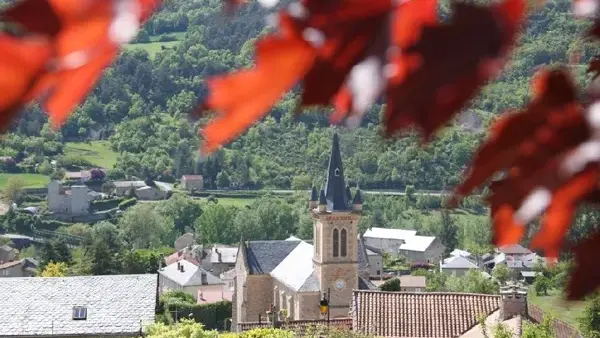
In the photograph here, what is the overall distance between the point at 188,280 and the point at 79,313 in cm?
2302

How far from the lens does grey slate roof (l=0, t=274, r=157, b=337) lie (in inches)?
693

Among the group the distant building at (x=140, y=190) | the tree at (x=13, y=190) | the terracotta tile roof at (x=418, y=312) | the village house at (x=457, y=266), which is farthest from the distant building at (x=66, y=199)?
the terracotta tile roof at (x=418, y=312)

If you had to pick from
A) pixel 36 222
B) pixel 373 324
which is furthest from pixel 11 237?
pixel 373 324

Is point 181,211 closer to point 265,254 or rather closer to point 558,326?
point 265,254

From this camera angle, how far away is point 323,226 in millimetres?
28172

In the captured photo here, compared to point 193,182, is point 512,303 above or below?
below

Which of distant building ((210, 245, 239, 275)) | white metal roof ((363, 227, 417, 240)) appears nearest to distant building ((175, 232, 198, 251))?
distant building ((210, 245, 239, 275))

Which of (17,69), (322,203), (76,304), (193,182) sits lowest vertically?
(17,69)

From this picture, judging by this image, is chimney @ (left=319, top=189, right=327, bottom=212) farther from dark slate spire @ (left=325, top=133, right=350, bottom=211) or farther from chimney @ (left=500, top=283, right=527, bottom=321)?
chimney @ (left=500, top=283, right=527, bottom=321)

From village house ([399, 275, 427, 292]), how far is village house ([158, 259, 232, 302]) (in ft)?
23.6

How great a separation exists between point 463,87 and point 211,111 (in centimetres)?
14

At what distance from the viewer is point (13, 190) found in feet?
200

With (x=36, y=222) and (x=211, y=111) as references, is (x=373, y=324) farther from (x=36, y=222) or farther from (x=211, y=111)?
(x=36, y=222)

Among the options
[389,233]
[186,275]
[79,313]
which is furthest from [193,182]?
[79,313]
